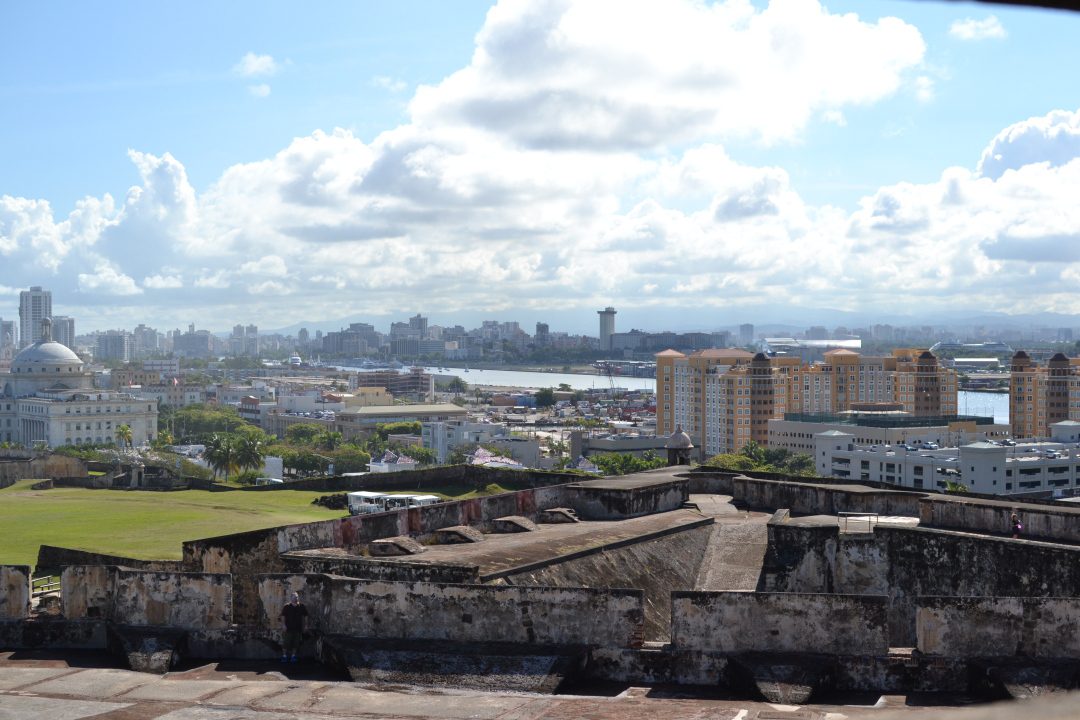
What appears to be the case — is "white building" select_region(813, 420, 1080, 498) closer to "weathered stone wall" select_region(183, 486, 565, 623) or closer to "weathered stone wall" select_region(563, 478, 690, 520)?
"weathered stone wall" select_region(563, 478, 690, 520)

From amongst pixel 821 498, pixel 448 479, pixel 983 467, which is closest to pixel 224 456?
pixel 448 479

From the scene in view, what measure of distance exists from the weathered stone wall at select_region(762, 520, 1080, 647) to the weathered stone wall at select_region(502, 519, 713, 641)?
3.94 ft

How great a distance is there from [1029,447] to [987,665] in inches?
2166

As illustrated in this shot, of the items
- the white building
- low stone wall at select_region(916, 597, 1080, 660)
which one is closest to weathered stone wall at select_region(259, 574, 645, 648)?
low stone wall at select_region(916, 597, 1080, 660)

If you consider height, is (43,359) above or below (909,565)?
above

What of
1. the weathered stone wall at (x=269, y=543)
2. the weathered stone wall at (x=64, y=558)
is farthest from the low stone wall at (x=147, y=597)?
the weathered stone wall at (x=64, y=558)

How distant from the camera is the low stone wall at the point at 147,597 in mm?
11547

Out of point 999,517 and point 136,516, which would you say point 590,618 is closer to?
point 999,517

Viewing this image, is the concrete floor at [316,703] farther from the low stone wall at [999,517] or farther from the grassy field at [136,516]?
the grassy field at [136,516]

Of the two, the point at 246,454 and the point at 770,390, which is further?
the point at 770,390

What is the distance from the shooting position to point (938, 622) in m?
10.2

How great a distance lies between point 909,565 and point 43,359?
10433cm

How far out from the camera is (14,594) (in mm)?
12070

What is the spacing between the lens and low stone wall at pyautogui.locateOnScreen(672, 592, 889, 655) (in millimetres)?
10383
